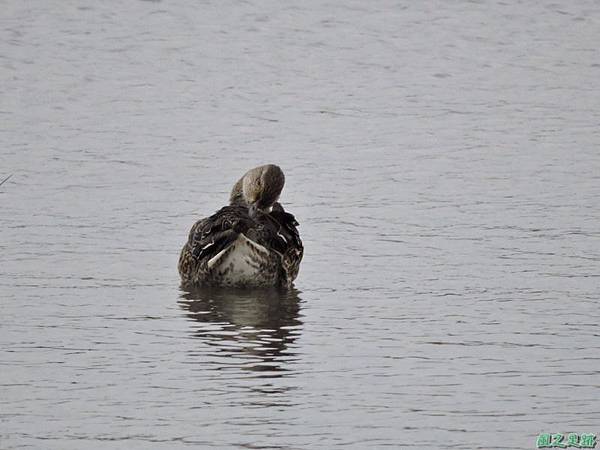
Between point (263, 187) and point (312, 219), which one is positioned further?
point (312, 219)

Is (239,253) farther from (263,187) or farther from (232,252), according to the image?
(263,187)

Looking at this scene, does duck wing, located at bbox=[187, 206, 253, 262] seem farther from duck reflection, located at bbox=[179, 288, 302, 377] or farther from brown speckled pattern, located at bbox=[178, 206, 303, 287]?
duck reflection, located at bbox=[179, 288, 302, 377]

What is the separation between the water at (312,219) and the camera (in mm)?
6828

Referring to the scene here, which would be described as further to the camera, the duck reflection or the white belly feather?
the white belly feather

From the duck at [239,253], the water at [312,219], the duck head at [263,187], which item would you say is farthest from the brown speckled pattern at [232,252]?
the duck head at [263,187]

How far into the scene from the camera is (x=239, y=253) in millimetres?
9578

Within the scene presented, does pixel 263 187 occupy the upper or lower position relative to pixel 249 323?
upper

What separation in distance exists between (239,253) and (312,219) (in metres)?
1.82

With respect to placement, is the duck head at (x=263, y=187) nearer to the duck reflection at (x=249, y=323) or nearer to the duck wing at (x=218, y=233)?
the duck wing at (x=218, y=233)

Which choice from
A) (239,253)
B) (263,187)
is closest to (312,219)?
(263,187)

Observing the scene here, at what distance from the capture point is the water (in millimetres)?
6828

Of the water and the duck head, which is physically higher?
the duck head

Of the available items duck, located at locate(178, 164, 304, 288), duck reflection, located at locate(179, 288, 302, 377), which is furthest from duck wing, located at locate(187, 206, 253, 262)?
duck reflection, located at locate(179, 288, 302, 377)

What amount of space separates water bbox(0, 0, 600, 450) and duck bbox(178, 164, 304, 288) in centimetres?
12
